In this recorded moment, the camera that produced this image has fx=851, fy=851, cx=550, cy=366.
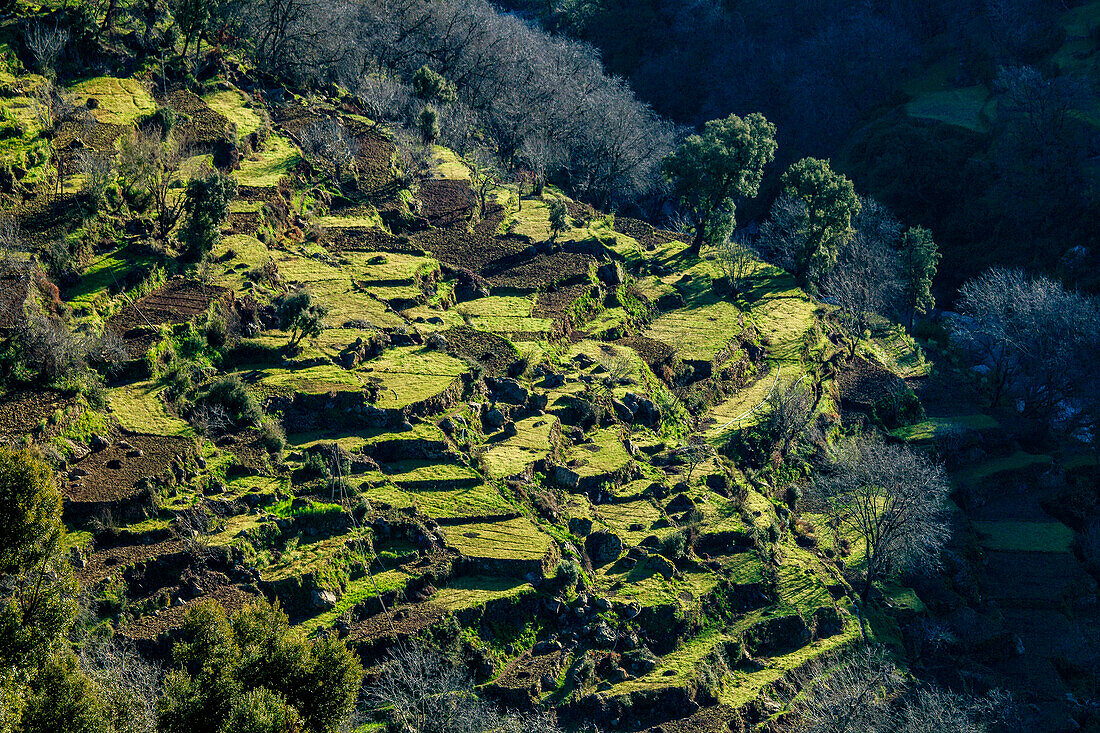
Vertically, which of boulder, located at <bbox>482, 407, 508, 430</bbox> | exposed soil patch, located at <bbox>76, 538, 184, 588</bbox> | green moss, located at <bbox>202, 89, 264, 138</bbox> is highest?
green moss, located at <bbox>202, 89, 264, 138</bbox>

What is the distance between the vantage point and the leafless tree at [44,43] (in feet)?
119

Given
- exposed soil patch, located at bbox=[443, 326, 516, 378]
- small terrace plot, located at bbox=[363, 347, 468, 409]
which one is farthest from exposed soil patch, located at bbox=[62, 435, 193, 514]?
exposed soil patch, located at bbox=[443, 326, 516, 378]

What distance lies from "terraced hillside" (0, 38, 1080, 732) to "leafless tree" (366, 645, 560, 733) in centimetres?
79

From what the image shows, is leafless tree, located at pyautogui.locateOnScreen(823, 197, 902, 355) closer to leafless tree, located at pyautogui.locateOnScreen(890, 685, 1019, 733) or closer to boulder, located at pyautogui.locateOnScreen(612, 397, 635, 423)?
boulder, located at pyautogui.locateOnScreen(612, 397, 635, 423)

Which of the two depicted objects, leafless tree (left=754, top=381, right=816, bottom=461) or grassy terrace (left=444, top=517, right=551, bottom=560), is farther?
leafless tree (left=754, top=381, right=816, bottom=461)

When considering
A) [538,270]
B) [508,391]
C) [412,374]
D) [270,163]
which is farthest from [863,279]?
[270,163]

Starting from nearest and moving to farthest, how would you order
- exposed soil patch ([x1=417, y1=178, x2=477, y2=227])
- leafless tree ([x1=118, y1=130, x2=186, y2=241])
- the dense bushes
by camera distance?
the dense bushes
leafless tree ([x1=118, y1=130, x2=186, y2=241])
exposed soil patch ([x1=417, y1=178, x2=477, y2=227])

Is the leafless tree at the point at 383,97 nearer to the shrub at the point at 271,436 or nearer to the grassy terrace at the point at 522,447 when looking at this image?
the grassy terrace at the point at 522,447

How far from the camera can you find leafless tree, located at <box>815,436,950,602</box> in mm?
33938

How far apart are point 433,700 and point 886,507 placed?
2075cm

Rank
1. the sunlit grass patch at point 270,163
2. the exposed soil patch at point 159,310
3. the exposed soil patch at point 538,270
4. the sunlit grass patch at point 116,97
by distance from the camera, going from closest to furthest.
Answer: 1. the exposed soil patch at point 159,310
2. the sunlit grass patch at point 116,97
3. the sunlit grass patch at point 270,163
4. the exposed soil patch at point 538,270

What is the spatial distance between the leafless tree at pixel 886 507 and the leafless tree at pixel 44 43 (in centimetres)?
3768

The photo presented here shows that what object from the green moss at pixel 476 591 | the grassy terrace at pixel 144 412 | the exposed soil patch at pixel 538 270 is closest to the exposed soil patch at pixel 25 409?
the grassy terrace at pixel 144 412

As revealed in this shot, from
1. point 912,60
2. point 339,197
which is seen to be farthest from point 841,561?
point 912,60
